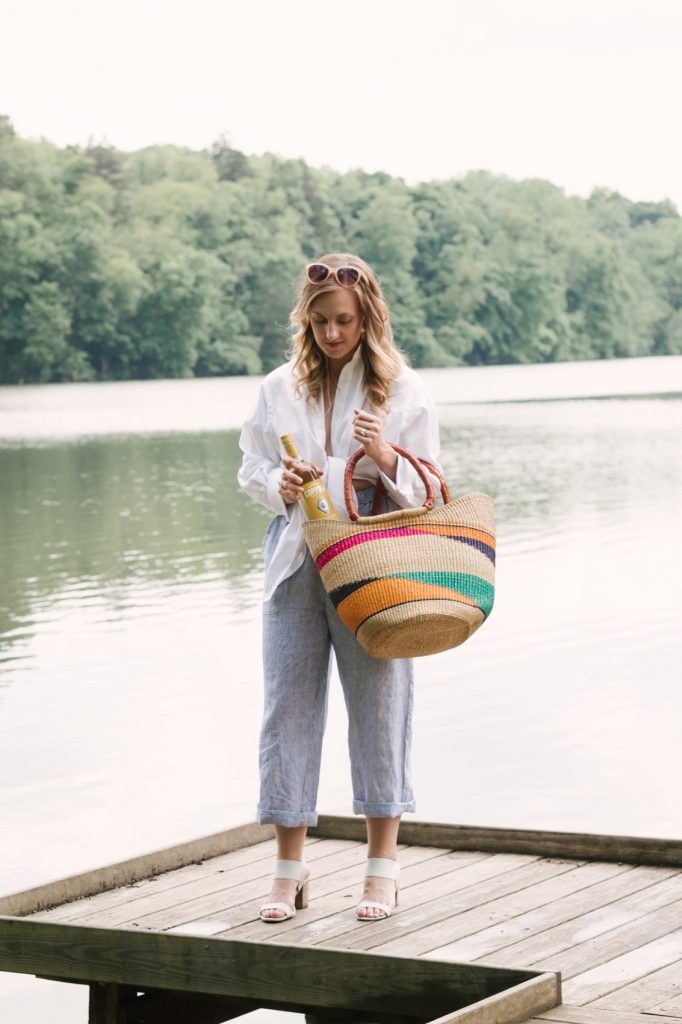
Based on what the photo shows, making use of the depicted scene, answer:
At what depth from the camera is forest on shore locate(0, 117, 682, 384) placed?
73.7 meters

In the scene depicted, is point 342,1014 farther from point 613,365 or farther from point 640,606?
point 613,365

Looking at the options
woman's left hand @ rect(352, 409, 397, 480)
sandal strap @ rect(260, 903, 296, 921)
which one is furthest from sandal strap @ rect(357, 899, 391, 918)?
woman's left hand @ rect(352, 409, 397, 480)

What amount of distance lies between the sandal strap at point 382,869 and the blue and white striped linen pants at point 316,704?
0.11 meters

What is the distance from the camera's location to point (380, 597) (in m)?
3.64

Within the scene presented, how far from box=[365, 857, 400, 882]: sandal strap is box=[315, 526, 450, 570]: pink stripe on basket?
0.71 m

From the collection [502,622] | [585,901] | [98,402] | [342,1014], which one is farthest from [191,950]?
[98,402]

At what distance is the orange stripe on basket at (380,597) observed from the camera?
364cm

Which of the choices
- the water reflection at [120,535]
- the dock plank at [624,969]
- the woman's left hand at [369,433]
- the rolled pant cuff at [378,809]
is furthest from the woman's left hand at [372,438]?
the water reflection at [120,535]

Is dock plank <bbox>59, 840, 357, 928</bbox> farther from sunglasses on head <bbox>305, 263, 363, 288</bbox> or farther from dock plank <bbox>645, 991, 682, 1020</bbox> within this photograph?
sunglasses on head <bbox>305, 263, 363, 288</bbox>

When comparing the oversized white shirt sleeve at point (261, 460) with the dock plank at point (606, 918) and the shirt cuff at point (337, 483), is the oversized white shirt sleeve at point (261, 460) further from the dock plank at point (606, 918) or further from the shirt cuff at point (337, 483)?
the dock plank at point (606, 918)

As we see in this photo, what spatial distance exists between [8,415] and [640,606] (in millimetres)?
38549

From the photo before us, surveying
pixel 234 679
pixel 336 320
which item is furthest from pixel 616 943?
pixel 234 679

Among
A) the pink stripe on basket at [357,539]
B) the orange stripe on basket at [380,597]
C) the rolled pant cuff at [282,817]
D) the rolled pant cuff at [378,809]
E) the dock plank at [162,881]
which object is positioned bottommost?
the dock plank at [162,881]

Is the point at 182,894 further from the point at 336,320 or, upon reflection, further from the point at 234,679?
the point at 234,679
